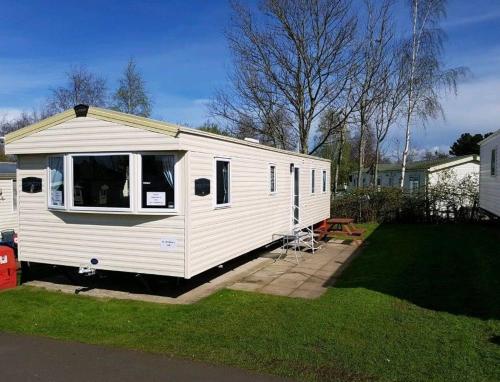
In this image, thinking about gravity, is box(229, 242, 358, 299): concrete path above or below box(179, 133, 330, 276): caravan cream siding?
below

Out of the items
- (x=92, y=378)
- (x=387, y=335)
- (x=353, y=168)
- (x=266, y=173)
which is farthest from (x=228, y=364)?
(x=353, y=168)

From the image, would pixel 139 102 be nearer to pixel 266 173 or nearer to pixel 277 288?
pixel 266 173

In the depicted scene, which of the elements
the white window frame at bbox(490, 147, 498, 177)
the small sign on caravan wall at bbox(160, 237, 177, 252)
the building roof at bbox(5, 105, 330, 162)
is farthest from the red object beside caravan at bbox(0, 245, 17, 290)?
the white window frame at bbox(490, 147, 498, 177)

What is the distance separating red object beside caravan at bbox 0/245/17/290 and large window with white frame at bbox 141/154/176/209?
8.64ft

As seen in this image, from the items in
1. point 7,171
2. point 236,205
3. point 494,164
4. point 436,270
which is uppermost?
point 494,164

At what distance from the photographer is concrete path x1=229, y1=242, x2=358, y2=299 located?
24.9ft

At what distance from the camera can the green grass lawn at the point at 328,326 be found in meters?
4.37

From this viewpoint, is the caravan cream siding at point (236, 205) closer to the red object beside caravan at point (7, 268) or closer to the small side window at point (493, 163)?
the red object beside caravan at point (7, 268)

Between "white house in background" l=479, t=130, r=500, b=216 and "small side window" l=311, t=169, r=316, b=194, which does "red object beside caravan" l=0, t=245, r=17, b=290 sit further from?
"white house in background" l=479, t=130, r=500, b=216

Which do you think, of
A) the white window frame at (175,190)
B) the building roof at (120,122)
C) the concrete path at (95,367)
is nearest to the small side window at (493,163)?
the building roof at (120,122)

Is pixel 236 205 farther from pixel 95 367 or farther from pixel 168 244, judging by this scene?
pixel 95 367

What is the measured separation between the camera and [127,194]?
23.3ft

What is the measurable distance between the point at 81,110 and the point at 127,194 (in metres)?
1.62

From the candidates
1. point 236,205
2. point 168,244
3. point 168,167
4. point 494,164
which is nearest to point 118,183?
point 168,167
